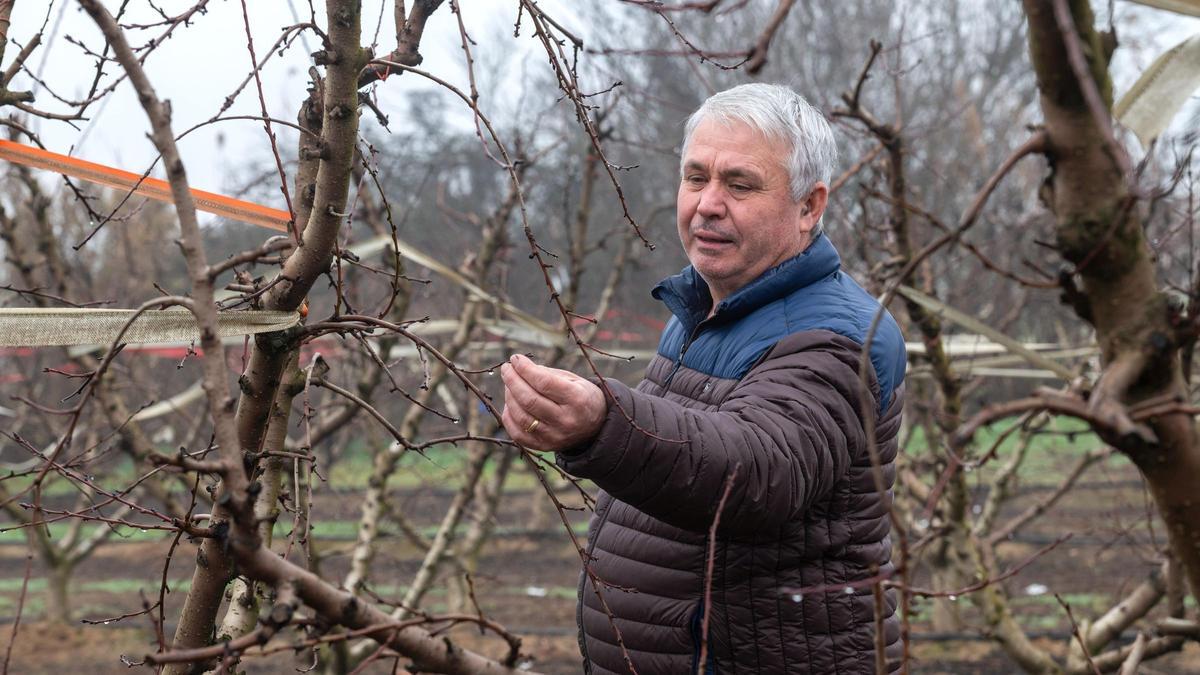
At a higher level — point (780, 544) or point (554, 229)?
point (554, 229)

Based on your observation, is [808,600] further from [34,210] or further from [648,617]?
[34,210]

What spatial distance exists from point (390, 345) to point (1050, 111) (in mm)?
3997

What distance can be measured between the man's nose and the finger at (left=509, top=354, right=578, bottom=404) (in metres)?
0.71

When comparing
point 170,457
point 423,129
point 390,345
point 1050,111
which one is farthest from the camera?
point 423,129

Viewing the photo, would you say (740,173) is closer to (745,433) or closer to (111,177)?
(745,433)

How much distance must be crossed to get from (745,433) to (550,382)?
0.32 metres

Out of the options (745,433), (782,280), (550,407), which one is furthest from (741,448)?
(782,280)

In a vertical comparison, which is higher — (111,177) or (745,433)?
(111,177)

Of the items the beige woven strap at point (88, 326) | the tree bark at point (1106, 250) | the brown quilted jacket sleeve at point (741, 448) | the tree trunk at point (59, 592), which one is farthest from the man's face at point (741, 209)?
the tree trunk at point (59, 592)

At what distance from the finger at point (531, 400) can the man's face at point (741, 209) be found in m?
0.70

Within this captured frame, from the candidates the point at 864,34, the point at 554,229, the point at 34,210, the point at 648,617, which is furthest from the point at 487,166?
the point at 648,617

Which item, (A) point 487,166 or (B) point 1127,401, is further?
(A) point 487,166

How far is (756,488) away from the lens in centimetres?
171

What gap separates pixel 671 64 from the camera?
16.5 m
